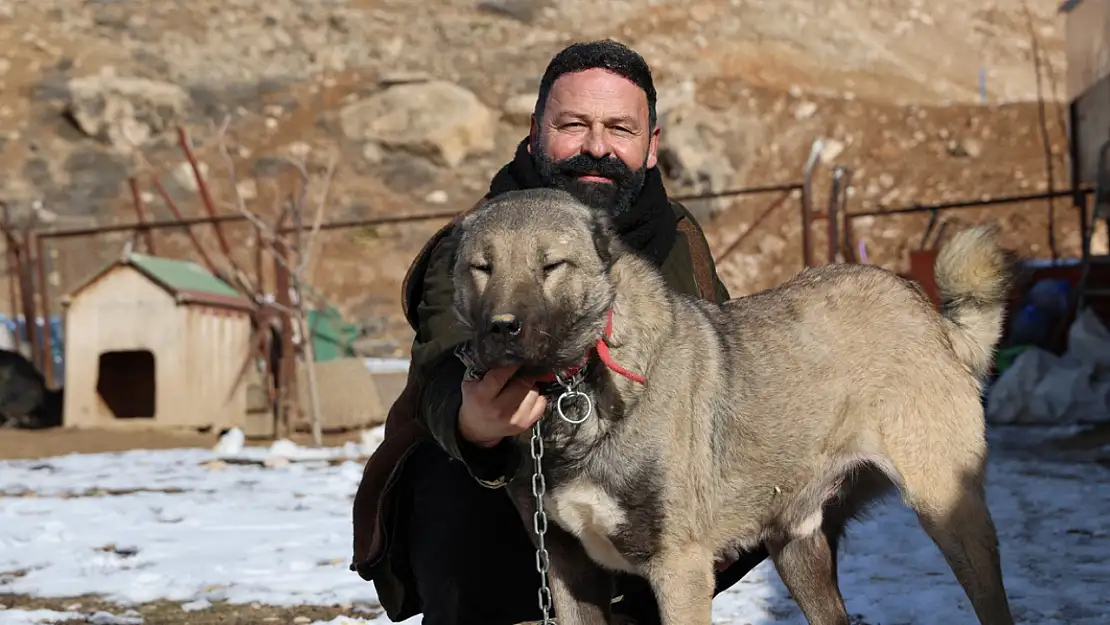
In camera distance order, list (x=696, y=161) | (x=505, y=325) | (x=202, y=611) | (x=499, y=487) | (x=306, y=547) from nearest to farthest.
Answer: (x=505, y=325)
(x=499, y=487)
(x=202, y=611)
(x=306, y=547)
(x=696, y=161)

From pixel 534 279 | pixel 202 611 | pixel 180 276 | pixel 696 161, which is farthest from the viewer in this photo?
pixel 696 161

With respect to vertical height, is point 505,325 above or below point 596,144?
below

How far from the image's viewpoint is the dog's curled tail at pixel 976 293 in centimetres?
340

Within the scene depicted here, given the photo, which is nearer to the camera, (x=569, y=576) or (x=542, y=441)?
(x=542, y=441)

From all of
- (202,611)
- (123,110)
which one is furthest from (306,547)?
(123,110)

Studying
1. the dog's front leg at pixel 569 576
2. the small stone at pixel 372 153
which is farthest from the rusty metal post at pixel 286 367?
the small stone at pixel 372 153

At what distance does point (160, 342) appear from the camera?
11.5 metres

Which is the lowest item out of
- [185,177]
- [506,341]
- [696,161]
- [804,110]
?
[506,341]

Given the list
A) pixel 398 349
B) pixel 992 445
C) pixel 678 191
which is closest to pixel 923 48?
pixel 678 191

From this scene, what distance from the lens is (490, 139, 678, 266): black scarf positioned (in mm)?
3180

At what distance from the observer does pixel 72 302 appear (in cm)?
1158

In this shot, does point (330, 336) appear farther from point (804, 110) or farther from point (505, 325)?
point (804, 110)

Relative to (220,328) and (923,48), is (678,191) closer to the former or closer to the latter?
(220,328)

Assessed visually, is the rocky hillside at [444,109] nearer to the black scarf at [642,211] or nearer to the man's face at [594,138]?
the black scarf at [642,211]
